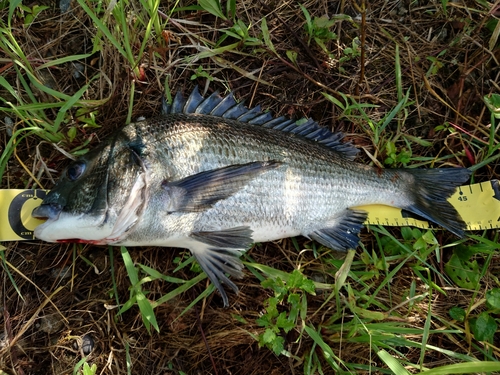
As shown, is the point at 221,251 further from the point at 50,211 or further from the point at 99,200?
the point at 50,211

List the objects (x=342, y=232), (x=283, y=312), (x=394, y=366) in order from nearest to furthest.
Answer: (x=394, y=366) < (x=283, y=312) < (x=342, y=232)

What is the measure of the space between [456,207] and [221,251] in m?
1.94

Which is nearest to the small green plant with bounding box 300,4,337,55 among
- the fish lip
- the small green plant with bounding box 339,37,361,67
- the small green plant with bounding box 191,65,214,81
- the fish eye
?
the small green plant with bounding box 339,37,361,67

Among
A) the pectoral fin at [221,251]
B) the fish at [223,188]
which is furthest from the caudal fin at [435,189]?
the pectoral fin at [221,251]

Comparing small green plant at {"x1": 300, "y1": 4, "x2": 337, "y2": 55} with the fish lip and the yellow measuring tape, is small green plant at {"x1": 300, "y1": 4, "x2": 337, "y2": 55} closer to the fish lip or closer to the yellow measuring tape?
the yellow measuring tape

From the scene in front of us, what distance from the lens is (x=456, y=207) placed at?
3004 millimetres

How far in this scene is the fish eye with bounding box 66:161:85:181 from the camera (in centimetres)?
247

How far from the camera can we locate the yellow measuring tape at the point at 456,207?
8.96 ft

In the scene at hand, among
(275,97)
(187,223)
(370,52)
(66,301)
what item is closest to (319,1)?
(370,52)

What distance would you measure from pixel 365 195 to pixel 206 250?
4.23 ft

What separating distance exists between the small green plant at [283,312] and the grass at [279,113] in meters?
0.01

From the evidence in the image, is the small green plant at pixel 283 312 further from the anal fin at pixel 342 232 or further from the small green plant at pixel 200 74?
the small green plant at pixel 200 74

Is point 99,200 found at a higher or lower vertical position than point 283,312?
higher

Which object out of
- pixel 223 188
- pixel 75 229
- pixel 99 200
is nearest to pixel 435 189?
pixel 223 188
